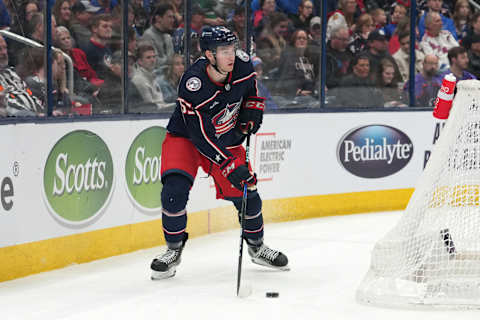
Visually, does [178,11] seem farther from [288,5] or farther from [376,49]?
[376,49]

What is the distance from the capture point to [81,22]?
5.21 meters

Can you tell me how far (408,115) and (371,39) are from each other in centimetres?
73

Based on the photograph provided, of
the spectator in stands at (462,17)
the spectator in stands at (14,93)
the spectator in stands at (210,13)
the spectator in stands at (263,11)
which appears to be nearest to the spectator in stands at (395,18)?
the spectator in stands at (462,17)

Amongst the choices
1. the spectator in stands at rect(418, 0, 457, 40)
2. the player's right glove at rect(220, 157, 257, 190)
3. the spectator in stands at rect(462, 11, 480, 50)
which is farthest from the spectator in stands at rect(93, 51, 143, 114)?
the spectator in stands at rect(462, 11, 480, 50)

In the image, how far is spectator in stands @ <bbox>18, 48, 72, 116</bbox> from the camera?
484 cm

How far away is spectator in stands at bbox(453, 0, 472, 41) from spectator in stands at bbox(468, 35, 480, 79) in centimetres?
13

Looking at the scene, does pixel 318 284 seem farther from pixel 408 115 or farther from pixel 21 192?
pixel 408 115

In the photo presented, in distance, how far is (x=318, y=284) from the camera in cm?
438

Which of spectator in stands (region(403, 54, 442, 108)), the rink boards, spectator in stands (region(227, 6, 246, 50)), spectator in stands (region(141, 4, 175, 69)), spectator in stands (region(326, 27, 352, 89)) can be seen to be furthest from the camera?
spectator in stands (region(403, 54, 442, 108))

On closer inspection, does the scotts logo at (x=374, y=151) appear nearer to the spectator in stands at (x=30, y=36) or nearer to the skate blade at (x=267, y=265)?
the skate blade at (x=267, y=265)

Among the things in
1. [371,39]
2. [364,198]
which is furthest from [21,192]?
[371,39]

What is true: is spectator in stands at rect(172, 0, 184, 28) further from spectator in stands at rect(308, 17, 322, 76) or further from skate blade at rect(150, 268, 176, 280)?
skate blade at rect(150, 268, 176, 280)

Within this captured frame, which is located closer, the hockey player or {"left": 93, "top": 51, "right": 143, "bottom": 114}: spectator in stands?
the hockey player

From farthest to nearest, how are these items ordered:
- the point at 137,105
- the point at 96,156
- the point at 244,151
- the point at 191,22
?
the point at 191,22
the point at 137,105
the point at 96,156
the point at 244,151
